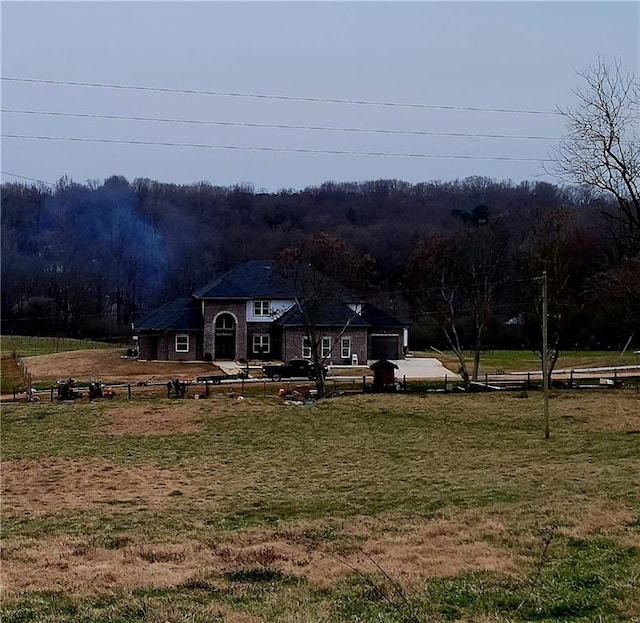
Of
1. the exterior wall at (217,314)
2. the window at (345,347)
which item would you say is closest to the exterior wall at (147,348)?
the exterior wall at (217,314)

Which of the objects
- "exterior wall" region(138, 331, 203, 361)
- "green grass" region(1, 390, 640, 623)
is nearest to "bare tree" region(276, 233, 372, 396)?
"exterior wall" region(138, 331, 203, 361)

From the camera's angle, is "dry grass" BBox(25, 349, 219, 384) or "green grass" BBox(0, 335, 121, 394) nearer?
"dry grass" BBox(25, 349, 219, 384)

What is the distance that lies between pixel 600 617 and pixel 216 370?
3757cm

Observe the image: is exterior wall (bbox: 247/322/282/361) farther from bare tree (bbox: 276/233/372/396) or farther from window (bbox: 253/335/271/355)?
bare tree (bbox: 276/233/372/396)

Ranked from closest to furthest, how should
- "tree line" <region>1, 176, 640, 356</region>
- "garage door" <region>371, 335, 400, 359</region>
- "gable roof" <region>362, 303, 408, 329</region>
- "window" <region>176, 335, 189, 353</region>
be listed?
"gable roof" <region>362, 303, 408, 329</region> < "window" <region>176, 335, 189, 353</region> < "garage door" <region>371, 335, 400, 359</region> < "tree line" <region>1, 176, 640, 356</region>

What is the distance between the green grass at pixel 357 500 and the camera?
7.48m

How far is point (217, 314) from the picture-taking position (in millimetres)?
49750

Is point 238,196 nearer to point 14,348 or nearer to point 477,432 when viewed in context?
point 14,348

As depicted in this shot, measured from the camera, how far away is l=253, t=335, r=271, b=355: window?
5008 centimetres

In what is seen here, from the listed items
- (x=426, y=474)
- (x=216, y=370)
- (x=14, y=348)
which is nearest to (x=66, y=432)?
(x=426, y=474)

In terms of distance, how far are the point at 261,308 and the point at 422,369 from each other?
11588mm

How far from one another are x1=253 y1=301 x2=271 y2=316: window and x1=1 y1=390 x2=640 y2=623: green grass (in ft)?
65.2

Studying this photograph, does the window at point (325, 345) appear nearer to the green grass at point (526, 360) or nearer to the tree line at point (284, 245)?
the tree line at point (284, 245)

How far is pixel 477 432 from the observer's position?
80.2ft
